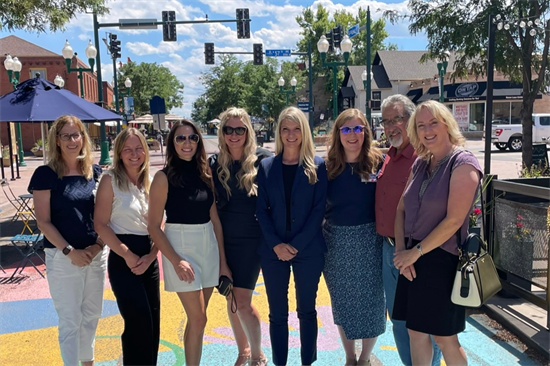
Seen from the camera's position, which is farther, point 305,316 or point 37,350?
point 37,350

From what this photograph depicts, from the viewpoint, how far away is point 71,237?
10.1 ft

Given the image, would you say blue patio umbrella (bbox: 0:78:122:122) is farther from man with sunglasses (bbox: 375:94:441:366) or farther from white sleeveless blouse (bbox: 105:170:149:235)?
man with sunglasses (bbox: 375:94:441:366)

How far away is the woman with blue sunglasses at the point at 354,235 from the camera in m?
3.31

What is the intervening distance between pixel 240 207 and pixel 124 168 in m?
0.87

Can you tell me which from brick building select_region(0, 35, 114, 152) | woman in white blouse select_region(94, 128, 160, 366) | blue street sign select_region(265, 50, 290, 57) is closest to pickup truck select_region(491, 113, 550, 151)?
blue street sign select_region(265, 50, 290, 57)

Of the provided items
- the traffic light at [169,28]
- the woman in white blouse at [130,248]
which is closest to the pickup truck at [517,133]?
the traffic light at [169,28]

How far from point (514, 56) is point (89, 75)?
50.4 meters

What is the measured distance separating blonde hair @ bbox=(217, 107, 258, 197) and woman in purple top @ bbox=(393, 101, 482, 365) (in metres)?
1.13

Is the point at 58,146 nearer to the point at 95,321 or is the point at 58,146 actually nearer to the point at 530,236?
the point at 95,321

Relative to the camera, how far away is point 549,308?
154 inches

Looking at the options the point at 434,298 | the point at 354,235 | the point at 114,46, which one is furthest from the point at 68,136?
the point at 114,46

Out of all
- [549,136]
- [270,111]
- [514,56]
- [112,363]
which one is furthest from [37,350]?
[270,111]

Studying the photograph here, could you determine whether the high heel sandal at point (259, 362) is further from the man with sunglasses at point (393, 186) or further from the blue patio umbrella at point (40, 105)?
the blue patio umbrella at point (40, 105)

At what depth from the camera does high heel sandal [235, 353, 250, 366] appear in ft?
11.8
